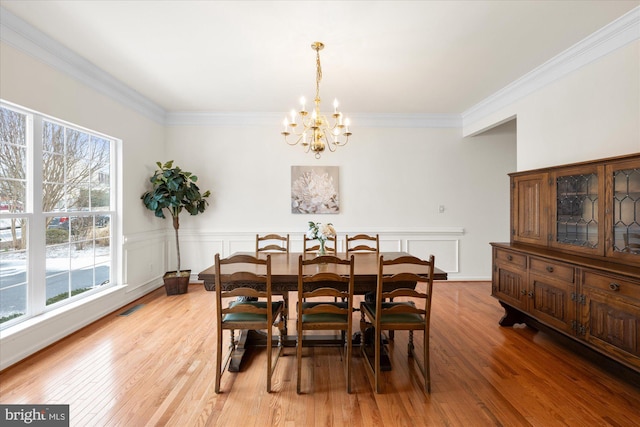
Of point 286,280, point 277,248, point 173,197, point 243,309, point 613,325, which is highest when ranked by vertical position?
point 173,197

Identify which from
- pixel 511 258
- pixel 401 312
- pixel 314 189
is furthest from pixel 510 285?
pixel 314 189

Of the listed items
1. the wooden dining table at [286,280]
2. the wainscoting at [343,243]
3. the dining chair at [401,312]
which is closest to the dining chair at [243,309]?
the wooden dining table at [286,280]

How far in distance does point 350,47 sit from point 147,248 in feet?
13.0

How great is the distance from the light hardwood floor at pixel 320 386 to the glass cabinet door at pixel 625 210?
957mm

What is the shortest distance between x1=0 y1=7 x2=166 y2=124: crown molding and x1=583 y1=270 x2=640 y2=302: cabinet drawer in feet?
16.4

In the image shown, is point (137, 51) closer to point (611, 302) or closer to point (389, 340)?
point (389, 340)

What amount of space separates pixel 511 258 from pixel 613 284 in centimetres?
110

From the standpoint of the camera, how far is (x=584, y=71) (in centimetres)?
297

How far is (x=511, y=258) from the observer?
10.8ft

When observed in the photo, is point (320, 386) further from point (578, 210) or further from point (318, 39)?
point (318, 39)

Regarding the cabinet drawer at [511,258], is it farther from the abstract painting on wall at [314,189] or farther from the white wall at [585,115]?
the abstract painting on wall at [314,189]

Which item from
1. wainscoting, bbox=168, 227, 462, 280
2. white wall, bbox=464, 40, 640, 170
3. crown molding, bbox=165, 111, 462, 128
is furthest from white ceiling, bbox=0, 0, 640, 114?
wainscoting, bbox=168, 227, 462, 280

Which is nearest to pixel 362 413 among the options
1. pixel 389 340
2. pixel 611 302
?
pixel 389 340

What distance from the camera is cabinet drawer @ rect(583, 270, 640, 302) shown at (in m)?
2.05
